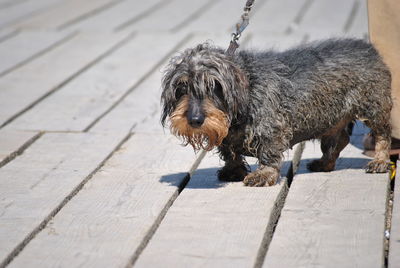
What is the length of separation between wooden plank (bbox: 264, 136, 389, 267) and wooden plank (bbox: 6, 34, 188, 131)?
2.08 metres

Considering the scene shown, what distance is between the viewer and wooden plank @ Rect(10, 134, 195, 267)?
3525mm

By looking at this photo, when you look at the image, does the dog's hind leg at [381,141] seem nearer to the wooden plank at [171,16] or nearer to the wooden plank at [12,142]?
Answer: the wooden plank at [12,142]

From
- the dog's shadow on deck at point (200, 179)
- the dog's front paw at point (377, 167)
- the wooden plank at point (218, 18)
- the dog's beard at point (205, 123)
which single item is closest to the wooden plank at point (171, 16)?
the wooden plank at point (218, 18)

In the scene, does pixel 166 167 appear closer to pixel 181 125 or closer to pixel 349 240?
pixel 181 125

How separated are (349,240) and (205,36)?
18.4 ft

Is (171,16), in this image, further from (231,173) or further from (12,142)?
(231,173)

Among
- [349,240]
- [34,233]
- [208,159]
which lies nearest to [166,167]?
[208,159]

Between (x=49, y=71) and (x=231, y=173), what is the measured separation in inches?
138

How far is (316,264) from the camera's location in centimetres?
337

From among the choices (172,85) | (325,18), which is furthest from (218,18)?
(172,85)

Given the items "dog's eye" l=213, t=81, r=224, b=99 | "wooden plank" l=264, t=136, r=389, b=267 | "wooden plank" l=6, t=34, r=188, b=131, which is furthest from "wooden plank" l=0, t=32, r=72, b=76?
"wooden plank" l=264, t=136, r=389, b=267

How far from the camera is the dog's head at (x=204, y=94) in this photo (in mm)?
4195

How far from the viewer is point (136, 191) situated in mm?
4480

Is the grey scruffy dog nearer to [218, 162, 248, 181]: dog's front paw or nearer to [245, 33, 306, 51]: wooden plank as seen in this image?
[218, 162, 248, 181]: dog's front paw
